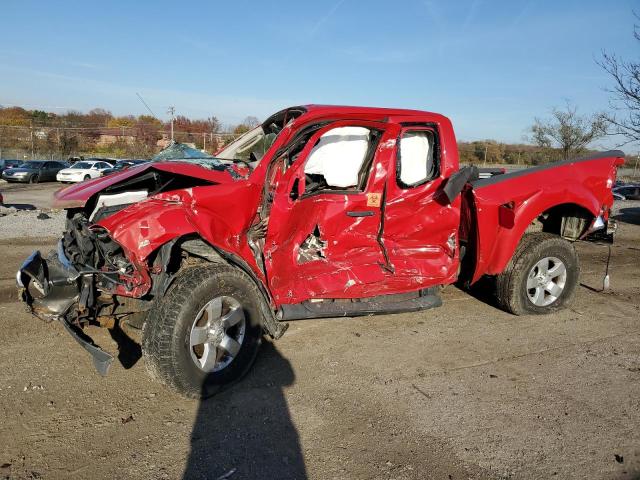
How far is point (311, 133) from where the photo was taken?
13.9ft

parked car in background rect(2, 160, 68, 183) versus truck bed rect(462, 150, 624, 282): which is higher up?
truck bed rect(462, 150, 624, 282)

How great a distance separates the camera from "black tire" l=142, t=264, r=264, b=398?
3.28m

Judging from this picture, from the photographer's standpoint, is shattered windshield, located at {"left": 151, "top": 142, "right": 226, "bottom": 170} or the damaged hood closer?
the damaged hood

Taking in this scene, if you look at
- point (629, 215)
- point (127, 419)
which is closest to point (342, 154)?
point (127, 419)

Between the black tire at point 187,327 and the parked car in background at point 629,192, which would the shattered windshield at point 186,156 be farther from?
the parked car in background at point 629,192

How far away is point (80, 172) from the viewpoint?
27.8 m

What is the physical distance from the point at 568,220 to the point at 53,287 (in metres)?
5.39

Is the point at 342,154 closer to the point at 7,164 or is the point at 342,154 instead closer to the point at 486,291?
the point at 486,291

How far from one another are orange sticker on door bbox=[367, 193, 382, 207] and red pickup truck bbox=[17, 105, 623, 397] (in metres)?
0.01

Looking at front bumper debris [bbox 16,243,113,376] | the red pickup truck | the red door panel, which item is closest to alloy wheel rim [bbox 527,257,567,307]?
the red pickup truck

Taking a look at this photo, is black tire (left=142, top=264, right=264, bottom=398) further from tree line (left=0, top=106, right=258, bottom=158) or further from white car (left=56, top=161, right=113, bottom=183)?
tree line (left=0, top=106, right=258, bottom=158)

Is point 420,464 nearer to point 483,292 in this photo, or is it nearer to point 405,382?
point 405,382

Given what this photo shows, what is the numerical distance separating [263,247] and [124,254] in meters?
1.05

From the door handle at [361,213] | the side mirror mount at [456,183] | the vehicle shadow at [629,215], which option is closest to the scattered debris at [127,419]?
the door handle at [361,213]
